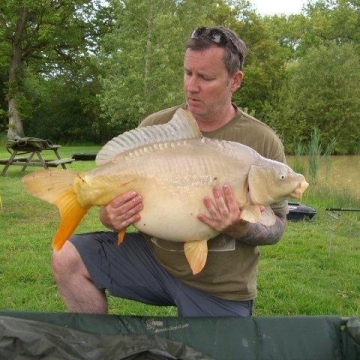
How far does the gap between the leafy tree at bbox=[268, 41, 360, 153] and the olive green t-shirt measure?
16.3m

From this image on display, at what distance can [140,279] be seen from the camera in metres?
1.87

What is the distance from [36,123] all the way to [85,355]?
2045 centimetres

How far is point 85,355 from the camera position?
5.47 ft

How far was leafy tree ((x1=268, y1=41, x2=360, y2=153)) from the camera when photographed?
18141mm

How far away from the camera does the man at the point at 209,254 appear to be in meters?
1.78

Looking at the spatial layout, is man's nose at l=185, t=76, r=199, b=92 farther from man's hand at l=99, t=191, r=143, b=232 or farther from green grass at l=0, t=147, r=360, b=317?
green grass at l=0, t=147, r=360, b=317

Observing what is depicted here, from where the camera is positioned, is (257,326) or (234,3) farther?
(234,3)

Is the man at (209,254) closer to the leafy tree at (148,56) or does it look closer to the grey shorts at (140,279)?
the grey shorts at (140,279)

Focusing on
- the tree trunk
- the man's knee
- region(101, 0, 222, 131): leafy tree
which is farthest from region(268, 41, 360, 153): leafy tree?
the man's knee

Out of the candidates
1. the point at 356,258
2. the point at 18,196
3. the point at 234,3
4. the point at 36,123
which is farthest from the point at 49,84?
the point at 356,258

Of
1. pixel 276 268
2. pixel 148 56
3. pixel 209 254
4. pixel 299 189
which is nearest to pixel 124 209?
pixel 209 254

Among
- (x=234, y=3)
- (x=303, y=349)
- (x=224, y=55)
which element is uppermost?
(x=234, y=3)

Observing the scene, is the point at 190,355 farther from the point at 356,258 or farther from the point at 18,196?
the point at 18,196

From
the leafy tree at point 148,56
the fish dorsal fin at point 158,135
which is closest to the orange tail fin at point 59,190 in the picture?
the fish dorsal fin at point 158,135
